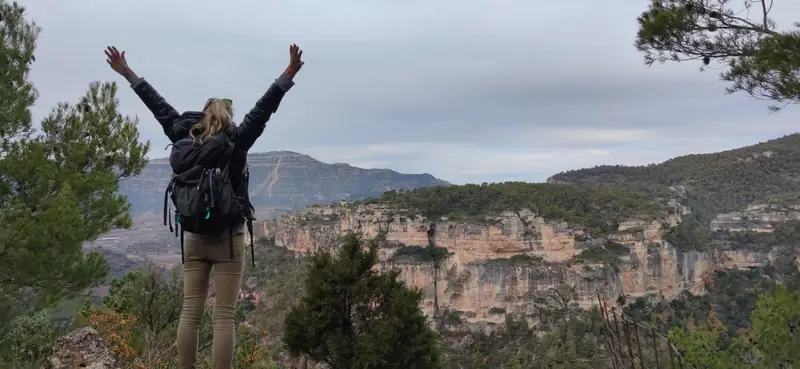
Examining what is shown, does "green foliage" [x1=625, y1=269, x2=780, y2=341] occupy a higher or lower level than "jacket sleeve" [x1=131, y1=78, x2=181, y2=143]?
lower

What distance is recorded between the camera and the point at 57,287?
5.27 m

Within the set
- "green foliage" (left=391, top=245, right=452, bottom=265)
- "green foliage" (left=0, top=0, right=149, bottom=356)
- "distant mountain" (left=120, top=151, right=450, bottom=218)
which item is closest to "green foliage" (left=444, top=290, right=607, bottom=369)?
"green foliage" (left=391, top=245, right=452, bottom=265)

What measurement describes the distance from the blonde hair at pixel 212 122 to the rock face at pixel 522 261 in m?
40.1

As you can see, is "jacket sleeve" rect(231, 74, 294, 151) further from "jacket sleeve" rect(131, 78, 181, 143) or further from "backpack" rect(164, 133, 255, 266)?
"jacket sleeve" rect(131, 78, 181, 143)

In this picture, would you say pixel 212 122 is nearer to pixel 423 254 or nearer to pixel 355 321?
pixel 355 321

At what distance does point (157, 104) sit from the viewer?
2471mm

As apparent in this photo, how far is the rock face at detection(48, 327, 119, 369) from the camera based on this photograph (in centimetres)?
326

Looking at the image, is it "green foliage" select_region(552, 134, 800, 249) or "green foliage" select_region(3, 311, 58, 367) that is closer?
"green foliage" select_region(3, 311, 58, 367)

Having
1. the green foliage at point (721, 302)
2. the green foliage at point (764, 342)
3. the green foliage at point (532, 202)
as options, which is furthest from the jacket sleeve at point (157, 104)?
the green foliage at point (532, 202)

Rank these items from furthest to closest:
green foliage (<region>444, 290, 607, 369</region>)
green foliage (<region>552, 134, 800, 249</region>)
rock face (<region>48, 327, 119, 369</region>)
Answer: green foliage (<region>552, 134, 800, 249</region>), green foliage (<region>444, 290, 607, 369</region>), rock face (<region>48, 327, 119, 369</region>)

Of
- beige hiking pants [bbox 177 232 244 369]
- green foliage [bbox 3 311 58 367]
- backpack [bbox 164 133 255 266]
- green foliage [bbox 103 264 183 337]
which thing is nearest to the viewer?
backpack [bbox 164 133 255 266]

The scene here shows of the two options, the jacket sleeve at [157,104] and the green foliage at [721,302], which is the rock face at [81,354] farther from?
the green foliage at [721,302]

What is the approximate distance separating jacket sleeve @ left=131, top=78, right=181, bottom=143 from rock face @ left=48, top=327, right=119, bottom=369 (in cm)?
178

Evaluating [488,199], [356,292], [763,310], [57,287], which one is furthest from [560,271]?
[57,287]
